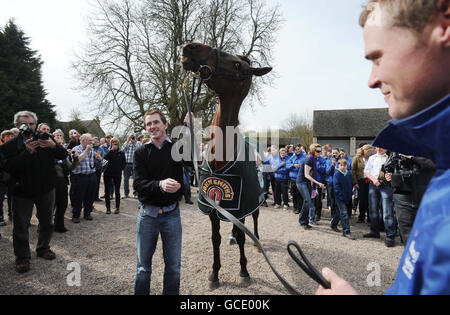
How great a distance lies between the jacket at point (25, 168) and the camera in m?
3.54

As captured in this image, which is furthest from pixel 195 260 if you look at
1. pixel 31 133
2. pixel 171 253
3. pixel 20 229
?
pixel 31 133

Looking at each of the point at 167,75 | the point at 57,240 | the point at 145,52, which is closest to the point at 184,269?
the point at 57,240

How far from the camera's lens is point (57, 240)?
4.80 meters

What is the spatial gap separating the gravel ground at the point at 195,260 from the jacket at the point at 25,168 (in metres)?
1.24

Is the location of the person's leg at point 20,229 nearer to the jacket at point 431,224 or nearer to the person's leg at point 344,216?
the jacket at point 431,224

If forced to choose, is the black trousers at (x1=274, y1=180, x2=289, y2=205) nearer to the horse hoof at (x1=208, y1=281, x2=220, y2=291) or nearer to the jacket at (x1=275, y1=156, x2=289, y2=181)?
the jacket at (x1=275, y1=156, x2=289, y2=181)

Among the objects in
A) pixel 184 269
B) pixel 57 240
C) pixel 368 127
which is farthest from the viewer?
pixel 368 127

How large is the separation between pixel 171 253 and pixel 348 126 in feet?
102

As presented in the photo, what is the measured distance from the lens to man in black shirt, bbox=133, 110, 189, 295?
2.38 meters

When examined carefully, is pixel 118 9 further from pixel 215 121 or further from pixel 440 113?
pixel 440 113

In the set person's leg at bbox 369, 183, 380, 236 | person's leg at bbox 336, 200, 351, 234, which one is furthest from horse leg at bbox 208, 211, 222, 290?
person's leg at bbox 369, 183, 380, 236

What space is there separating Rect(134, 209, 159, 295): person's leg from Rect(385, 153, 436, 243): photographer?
312 cm

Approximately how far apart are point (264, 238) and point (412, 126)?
4.97 m

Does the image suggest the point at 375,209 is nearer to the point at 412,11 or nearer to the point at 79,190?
the point at 412,11
